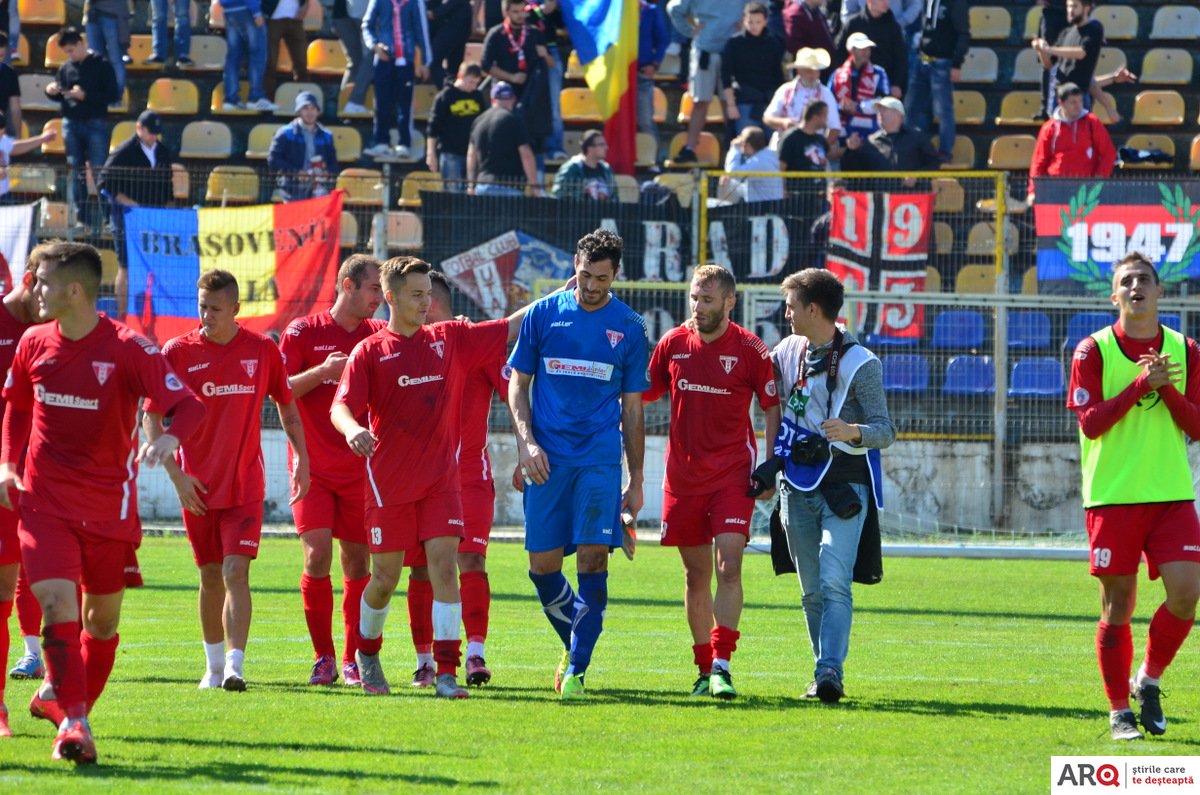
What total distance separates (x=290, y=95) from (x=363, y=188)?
7282 millimetres

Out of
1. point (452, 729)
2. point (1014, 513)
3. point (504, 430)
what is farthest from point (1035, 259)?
point (452, 729)

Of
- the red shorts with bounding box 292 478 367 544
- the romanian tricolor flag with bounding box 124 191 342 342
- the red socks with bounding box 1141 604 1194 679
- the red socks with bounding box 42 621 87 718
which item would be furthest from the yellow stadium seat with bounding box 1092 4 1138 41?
the red socks with bounding box 42 621 87 718

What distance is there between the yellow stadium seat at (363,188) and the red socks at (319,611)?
8.87 m

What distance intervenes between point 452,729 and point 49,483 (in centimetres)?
203

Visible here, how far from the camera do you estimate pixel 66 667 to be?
6.68 meters

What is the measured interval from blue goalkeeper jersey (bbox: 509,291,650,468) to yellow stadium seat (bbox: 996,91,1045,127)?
56.8 feet

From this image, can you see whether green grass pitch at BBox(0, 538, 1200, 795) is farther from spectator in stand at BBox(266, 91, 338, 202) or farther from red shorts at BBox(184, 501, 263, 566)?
spectator in stand at BBox(266, 91, 338, 202)

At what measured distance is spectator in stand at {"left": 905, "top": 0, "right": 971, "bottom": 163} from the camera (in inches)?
904

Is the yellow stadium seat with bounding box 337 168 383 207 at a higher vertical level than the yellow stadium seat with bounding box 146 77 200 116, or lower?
lower

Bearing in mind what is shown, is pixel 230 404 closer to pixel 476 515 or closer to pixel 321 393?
pixel 321 393

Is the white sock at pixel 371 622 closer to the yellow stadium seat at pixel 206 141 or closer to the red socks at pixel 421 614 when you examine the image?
the red socks at pixel 421 614

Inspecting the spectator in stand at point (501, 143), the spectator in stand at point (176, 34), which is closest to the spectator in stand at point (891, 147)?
the spectator in stand at point (501, 143)

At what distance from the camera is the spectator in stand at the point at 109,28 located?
23203mm

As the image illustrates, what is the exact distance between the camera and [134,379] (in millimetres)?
6918
